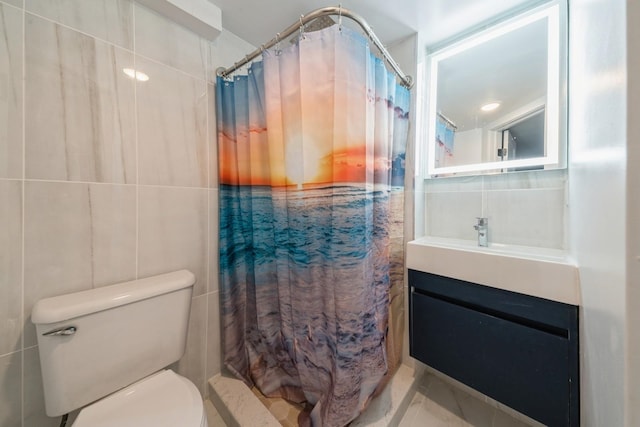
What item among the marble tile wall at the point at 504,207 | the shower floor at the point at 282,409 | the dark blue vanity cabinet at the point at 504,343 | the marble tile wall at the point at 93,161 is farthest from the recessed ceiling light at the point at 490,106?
the shower floor at the point at 282,409

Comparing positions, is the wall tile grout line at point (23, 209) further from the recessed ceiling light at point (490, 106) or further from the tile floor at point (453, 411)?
the recessed ceiling light at point (490, 106)

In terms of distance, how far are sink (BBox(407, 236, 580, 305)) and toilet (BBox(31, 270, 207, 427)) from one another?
1.12 meters

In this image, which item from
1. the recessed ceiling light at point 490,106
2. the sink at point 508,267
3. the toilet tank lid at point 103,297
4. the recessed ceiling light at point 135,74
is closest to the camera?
the toilet tank lid at point 103,297

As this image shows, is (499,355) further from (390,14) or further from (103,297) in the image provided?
(390,14)

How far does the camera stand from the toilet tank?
71cm

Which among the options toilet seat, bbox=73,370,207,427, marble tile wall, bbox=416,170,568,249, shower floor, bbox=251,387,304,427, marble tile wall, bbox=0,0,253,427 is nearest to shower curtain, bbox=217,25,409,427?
shower floor, bbox=251,387,304,427

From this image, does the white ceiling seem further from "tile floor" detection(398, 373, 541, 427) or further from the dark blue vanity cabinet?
"tile floor" detection(398, 373, 541, 427)

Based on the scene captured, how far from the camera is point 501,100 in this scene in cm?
117

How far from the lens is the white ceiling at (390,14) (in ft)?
3.52

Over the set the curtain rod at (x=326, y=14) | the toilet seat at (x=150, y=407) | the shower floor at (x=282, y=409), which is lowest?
the shower floor at (x=282, y=409)

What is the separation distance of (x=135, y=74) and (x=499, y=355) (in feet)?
6.40

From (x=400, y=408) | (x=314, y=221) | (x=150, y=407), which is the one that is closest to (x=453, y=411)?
(x=400, y=408)

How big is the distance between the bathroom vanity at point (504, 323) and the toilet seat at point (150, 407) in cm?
105

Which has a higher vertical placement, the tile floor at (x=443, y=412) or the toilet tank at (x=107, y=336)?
the toilet tank at (x=107, y=336)
